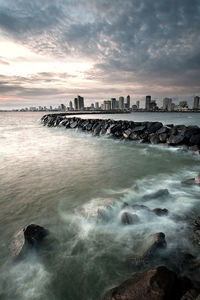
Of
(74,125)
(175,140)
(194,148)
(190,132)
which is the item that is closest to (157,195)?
(194,148)

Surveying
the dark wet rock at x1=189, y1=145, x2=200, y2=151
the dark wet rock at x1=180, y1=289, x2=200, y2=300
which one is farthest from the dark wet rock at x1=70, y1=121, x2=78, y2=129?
the dark wet rock at x1=180, y1=289, x2=200, y2=300

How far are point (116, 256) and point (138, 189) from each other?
3.05m

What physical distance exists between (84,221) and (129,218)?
125 cm

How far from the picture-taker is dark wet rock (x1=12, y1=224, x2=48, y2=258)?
346 centimetres

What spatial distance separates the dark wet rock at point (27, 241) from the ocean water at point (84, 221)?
156 millimetres

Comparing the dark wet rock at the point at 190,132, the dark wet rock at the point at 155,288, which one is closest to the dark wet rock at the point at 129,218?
the dark wet rock at the point at 155,288

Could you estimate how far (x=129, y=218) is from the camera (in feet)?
14.6

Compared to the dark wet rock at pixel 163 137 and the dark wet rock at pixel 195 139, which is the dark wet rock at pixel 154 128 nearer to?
the dark wet rock at pixel 163 137

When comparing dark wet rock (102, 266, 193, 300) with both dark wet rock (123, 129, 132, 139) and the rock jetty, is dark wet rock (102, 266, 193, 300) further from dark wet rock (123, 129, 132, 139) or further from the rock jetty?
dark wet rock (123, 129, 132, 139)

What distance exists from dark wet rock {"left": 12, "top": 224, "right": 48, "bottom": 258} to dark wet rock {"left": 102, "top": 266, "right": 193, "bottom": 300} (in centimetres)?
195

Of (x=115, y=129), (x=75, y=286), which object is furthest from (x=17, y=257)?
(x=115, y=129)

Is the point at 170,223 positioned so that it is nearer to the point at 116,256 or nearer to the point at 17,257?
the point at 116,256

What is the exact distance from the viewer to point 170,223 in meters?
4.27

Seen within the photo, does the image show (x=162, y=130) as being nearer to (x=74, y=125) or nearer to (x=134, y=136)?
(x=134, y=136)
